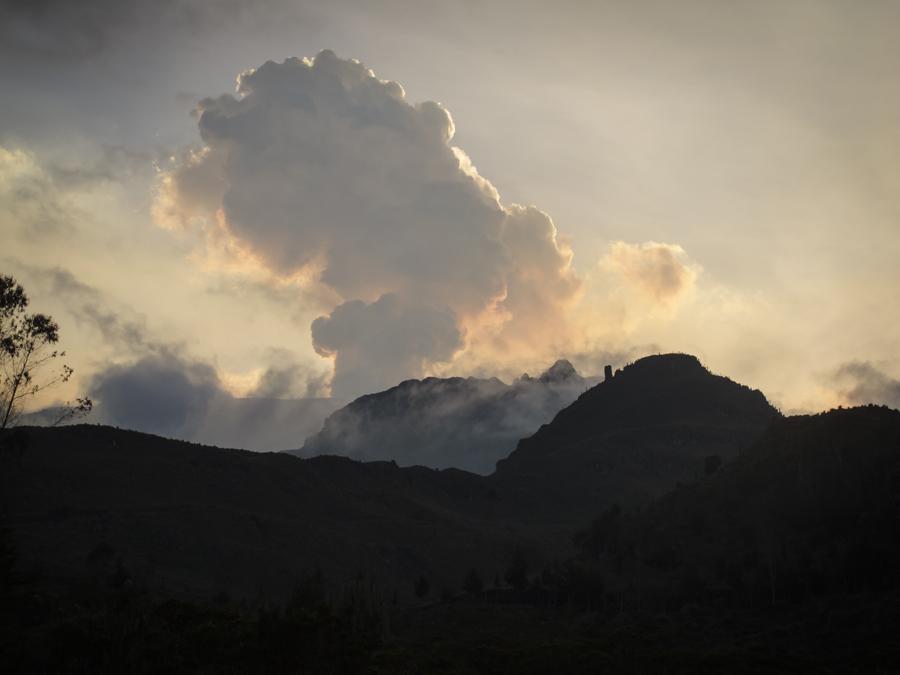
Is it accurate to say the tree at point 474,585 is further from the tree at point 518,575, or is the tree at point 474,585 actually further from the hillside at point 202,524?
the hillside at point 202,524

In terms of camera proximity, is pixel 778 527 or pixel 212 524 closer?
pixel 778 527

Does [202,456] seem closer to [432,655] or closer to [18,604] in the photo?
[432,655]

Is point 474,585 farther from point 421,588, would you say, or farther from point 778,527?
point 778,527

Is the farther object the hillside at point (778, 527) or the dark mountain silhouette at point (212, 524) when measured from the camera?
the dark mountain silhouette at point (212, 524)

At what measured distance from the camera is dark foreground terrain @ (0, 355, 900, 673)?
54.9m

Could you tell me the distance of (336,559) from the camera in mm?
155500

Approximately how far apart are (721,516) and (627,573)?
19.2 metres

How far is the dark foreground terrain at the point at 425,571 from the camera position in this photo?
54.9 meters

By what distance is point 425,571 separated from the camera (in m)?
165

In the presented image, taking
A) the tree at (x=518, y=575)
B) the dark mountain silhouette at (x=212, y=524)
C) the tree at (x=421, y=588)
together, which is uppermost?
the dark mountain silhouette at (x=212, y=524)

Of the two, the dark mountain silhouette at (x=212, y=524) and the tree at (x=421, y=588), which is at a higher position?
the dark mountain silhouette at (x=212, y=524)

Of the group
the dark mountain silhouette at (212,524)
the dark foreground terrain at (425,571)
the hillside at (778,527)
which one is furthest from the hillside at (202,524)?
the hillside at (778,527)

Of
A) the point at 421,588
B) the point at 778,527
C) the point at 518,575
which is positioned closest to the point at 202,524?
the point at 421,588

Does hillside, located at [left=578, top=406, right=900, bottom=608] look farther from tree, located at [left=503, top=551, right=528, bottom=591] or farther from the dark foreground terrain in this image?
tree, located at [left=503, top=551, right=528, bottom=591]
